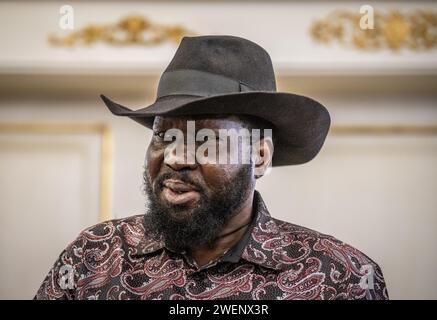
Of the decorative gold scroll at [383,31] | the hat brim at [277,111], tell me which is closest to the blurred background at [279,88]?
the decorative gold scroll at [383,31]

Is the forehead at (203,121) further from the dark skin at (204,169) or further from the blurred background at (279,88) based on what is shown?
the blurred background at (279,88)

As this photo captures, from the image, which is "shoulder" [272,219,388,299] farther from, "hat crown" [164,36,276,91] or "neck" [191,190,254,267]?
"hat crown" [164,36,276,91]

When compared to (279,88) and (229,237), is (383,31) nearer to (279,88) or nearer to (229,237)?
(279,88)

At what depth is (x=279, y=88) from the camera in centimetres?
139

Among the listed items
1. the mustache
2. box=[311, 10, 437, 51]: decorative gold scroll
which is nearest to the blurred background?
box=[311, 10, 437, 51]: decorative gold scroll

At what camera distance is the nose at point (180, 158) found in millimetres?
785

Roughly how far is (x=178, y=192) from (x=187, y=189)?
1cm

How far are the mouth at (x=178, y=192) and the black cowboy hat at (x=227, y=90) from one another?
3.0 inches

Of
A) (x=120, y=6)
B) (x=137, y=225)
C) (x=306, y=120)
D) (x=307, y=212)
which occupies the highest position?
(x=120, y=6)

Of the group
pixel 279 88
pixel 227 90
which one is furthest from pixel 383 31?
pixel 227 90

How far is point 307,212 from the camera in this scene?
4.36 ft
